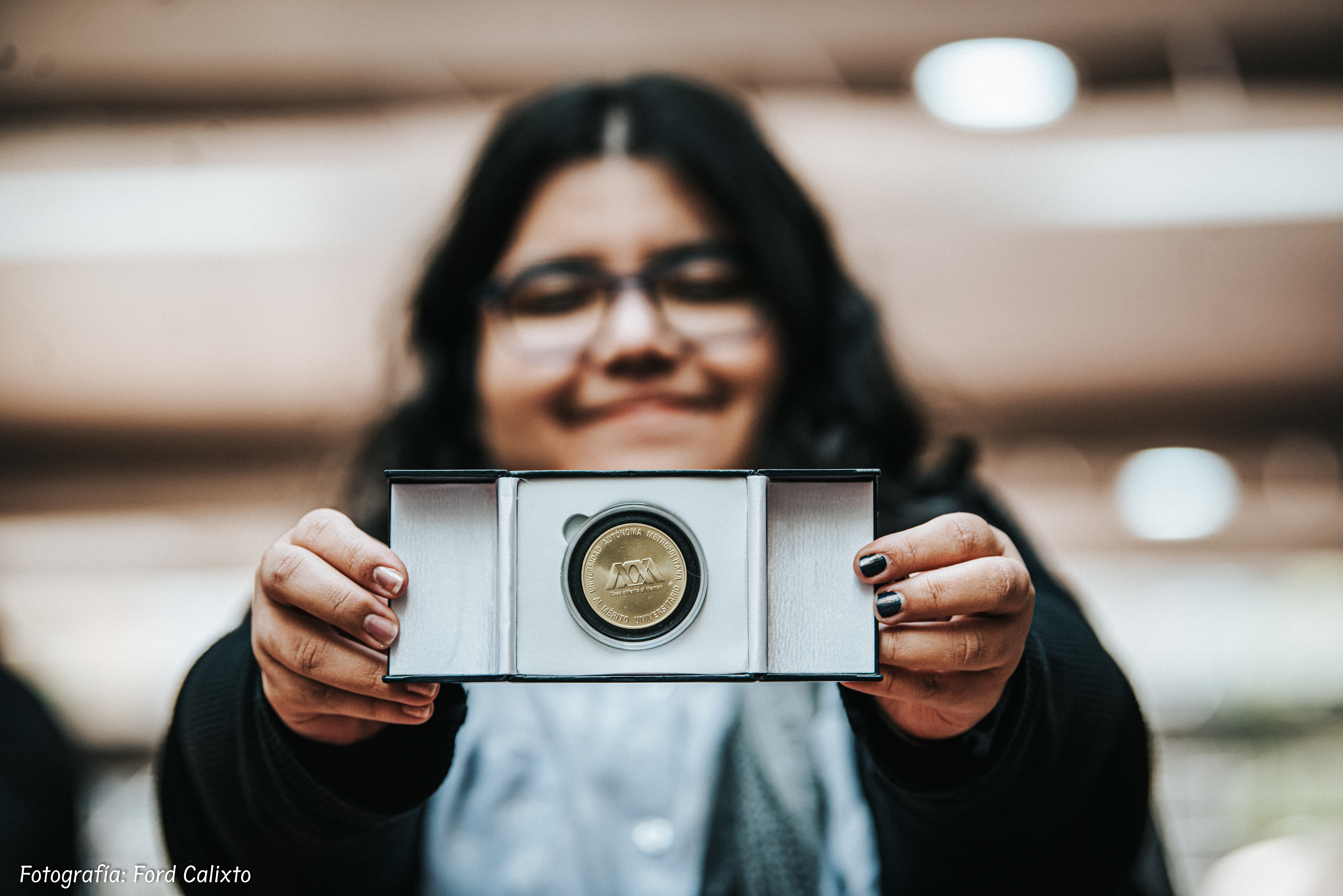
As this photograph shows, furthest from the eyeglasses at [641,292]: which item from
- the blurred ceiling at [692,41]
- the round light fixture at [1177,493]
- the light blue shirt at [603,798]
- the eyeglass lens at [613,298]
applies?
the round light fixture at [1177,493]

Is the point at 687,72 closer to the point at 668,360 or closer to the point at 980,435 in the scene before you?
the point at 668,360

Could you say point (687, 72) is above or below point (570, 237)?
above

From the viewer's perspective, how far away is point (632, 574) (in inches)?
14.3

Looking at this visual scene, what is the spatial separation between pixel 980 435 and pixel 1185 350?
23.6 inches

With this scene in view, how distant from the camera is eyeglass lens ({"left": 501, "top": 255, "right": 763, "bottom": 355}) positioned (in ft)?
1.95

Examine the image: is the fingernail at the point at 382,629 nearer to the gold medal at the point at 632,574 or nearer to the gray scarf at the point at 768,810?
the gold medal at the point at 632,574

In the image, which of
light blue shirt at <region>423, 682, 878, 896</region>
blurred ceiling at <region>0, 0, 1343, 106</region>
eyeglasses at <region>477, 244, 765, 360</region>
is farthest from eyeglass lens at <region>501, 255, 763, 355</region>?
blurred ceiling at <region>0, 0, 1343, 106</region>

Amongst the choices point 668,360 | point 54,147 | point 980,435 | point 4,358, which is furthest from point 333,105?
point 980,435

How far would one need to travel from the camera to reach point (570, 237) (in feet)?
2.07

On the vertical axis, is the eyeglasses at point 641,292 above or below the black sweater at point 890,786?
above

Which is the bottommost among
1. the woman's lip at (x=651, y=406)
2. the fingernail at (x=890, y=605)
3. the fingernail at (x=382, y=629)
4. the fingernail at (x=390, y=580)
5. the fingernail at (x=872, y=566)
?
the fingernail at (x=382, y=629)

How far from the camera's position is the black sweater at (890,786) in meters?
0.42

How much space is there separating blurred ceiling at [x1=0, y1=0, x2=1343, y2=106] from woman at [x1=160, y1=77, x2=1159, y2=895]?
58cm

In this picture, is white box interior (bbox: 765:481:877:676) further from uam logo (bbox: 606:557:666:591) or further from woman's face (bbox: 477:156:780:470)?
woman's face (bbox: 477:156:780:470)
